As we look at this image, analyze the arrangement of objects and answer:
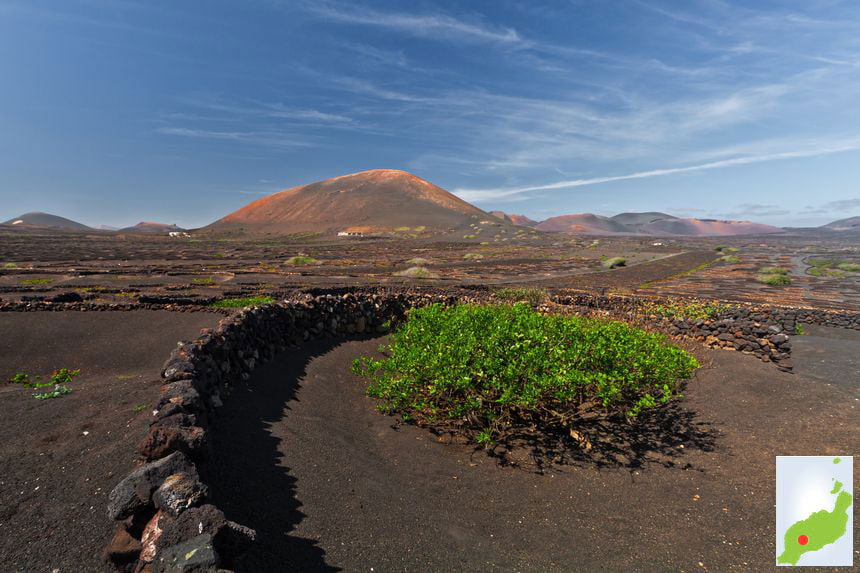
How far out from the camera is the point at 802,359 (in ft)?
42.7

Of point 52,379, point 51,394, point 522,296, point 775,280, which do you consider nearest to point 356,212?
point 775,280

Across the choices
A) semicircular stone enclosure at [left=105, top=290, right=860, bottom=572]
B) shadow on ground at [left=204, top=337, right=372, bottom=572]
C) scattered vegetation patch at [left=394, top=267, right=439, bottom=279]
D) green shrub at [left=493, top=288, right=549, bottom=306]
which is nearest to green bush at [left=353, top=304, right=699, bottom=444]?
shadow on ground at [left=204, top=337, right=372, bottom=572]

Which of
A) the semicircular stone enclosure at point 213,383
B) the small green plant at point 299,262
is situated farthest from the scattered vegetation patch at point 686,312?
the small green plant at point 299,262

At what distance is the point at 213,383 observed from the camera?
747 cm

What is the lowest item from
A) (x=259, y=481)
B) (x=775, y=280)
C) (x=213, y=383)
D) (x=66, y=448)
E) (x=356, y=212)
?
(x=259, y=481)

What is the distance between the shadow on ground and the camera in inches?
162

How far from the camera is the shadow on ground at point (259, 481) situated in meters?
→ 4.12

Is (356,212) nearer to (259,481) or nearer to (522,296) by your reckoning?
(522,296)

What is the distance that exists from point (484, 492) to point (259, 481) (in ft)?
10.3

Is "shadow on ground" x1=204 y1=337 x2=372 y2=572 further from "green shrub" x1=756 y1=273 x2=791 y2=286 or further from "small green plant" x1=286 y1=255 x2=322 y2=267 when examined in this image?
"green shrub" x1=756 y1=273 x2=791 y2=286

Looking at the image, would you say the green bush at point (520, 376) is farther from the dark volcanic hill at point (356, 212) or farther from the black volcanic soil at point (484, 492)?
the dark volcanic hill at point (356, 212)

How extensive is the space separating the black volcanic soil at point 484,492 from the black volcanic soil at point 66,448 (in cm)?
126

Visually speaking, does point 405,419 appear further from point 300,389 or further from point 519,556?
point 519,556

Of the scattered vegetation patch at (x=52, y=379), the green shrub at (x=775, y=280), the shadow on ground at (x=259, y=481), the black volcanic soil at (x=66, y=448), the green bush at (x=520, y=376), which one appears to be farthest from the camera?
the green shrub at (x=775, y=280)
